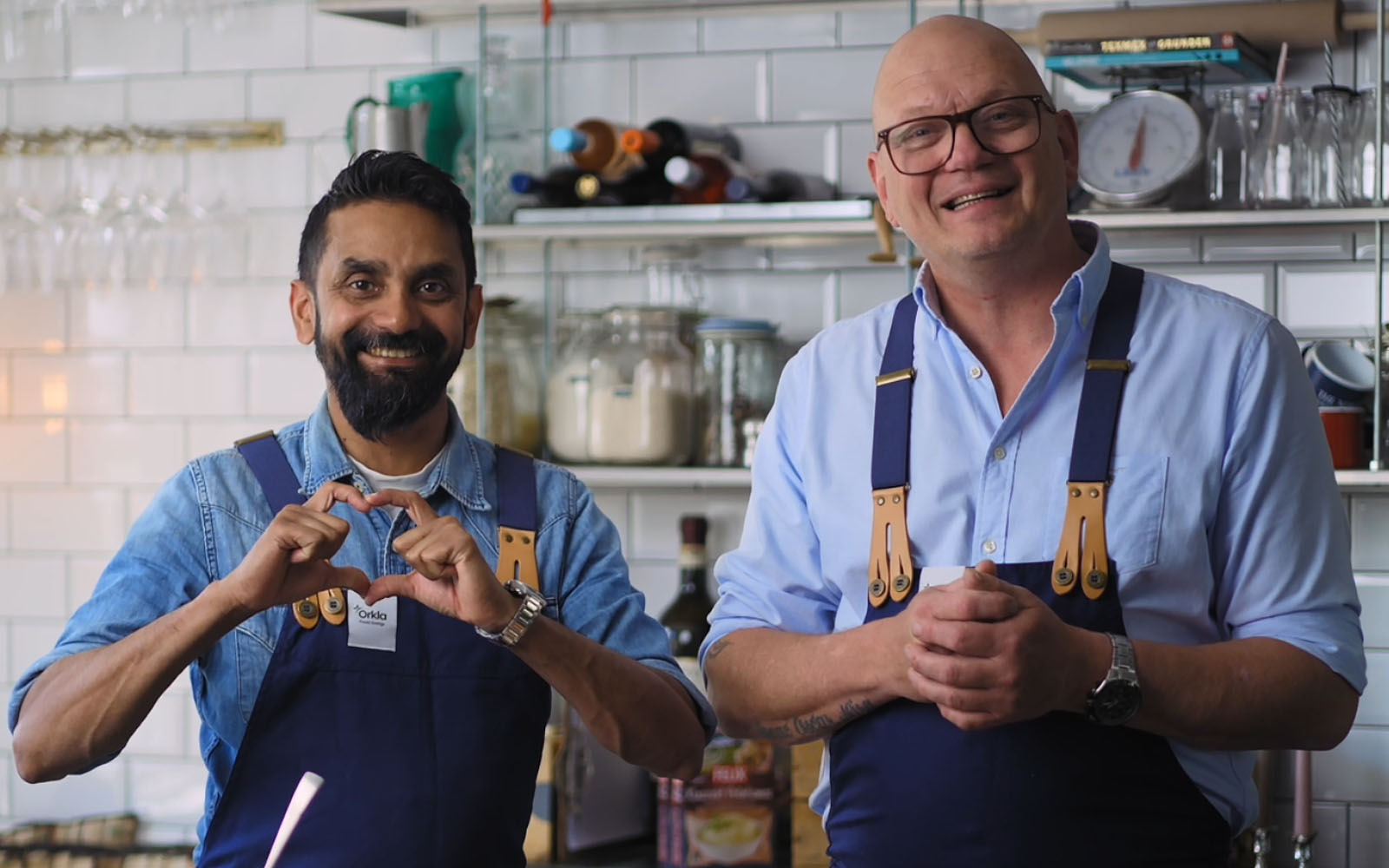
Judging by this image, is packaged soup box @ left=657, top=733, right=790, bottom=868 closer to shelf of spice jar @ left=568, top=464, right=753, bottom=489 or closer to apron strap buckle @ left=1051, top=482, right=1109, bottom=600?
shelf of spice jar @ left=568, top=464, right=753, bottom=489

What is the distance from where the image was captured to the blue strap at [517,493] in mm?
1768

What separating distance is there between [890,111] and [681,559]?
1457mm

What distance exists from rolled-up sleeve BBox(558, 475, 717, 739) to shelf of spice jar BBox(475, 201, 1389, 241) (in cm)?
116

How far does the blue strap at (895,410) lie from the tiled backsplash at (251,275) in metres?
1.34

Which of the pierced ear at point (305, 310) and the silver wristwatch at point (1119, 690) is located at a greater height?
the pierced ear at point (305, 310)

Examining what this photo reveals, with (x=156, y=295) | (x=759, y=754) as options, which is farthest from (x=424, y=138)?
(x=759, y=754)

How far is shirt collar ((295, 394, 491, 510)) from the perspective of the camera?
175 cm

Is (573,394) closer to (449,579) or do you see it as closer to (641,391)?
(641,391)

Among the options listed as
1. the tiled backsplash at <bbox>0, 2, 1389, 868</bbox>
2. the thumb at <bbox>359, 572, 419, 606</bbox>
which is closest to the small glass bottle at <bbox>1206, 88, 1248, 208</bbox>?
the tiled backsplash at <bbox>0, 2, 1389, 868</bbox>

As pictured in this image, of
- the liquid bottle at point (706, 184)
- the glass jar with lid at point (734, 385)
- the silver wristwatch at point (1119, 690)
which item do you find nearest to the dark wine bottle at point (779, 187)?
the liquid bottle at point (706, 184)

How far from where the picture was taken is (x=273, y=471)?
174 cm

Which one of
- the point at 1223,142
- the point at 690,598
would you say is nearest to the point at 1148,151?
the point at 1223,142

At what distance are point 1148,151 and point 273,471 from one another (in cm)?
165

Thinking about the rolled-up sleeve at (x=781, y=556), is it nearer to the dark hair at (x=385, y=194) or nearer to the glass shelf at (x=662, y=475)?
the dark hair at (x=385, y=194)
